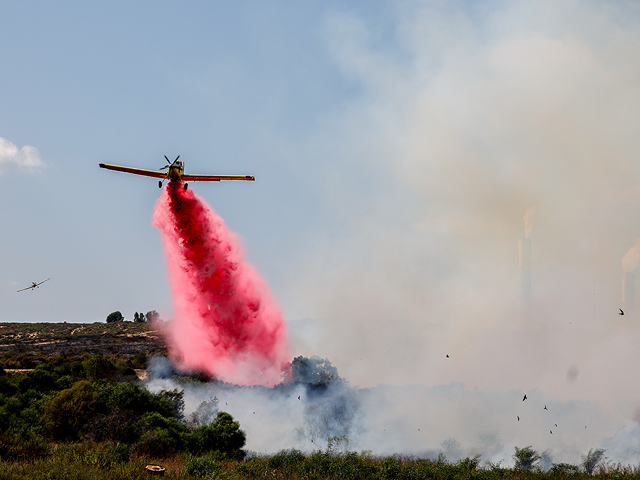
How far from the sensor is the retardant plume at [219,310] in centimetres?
6562

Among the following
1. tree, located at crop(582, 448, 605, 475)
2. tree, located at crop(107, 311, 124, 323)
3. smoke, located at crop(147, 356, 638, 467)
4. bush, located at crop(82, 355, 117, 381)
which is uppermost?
tree, located at crop(107, 311, 124, 323)

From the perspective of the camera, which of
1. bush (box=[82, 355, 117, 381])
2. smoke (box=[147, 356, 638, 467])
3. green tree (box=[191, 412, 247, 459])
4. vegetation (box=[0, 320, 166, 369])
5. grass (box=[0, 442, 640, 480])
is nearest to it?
grass (box=[0, 442, 640, 480])

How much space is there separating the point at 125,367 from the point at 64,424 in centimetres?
3567

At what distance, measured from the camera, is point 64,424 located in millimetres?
39562

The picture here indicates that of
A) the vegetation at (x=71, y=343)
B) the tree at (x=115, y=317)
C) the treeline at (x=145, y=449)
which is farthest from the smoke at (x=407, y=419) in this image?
the tree at (x=115, y=317)

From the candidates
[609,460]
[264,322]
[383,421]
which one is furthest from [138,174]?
[609,460]

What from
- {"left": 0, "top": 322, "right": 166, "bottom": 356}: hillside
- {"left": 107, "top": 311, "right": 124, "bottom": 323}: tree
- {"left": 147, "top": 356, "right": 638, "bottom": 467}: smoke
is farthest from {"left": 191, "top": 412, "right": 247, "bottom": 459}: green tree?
{"left": 107, "top": 311, "right": 124, "bottom": 323}: tree

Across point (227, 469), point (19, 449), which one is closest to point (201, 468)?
point (227, 469)

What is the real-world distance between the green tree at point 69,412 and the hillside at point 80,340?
4984cm

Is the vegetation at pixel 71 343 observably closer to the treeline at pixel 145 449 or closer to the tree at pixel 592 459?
the treeline at pixel 145 449

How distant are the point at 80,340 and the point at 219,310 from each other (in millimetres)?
54469

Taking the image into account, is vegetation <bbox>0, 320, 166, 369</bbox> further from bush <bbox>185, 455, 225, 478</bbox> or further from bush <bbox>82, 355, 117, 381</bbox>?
bush <bbox>185, 455, 225, 478</bbox>

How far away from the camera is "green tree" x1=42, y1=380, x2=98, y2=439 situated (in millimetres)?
39062

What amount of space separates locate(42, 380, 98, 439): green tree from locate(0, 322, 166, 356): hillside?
164ft
